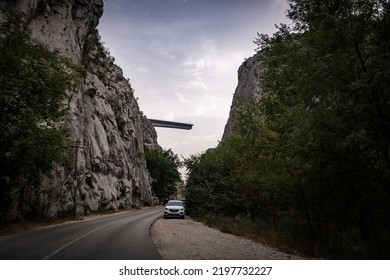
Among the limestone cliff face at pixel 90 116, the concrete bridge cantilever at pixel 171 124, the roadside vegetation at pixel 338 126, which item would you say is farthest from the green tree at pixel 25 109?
the concrete bridge cantilever at pixel 171 124

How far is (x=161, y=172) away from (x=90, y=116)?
38.6 meters

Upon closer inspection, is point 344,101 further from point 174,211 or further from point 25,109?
point 174,211

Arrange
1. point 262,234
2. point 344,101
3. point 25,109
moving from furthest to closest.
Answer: point 25,109 → point 262,234 → point 344,101

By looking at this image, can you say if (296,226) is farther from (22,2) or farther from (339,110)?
(22,2)

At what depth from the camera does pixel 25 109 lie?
1568 cm

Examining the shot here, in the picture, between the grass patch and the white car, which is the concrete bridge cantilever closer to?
the white car

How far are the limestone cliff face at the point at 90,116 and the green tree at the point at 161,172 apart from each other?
15.8 metres

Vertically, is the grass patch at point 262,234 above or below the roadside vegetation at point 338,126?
below

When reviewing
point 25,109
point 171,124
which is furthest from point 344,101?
point 171,124

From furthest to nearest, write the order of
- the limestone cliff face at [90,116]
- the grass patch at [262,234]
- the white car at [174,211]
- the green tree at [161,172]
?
the green tree at [161,172] → the limestone cliff face at [90,116] → the white car at [174,211] → the grass patch at [262,234]

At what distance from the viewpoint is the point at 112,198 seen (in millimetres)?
39562

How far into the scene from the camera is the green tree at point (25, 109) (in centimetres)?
1483

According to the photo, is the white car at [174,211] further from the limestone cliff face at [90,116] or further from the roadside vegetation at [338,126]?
the roadside vegetation at [338,126]

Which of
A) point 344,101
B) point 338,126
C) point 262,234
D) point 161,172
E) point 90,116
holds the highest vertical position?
point 90,116
